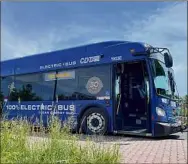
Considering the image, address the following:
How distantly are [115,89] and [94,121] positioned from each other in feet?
4.18

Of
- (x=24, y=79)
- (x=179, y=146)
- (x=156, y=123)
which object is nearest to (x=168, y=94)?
(x=156, y=123)

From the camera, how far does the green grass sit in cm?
509

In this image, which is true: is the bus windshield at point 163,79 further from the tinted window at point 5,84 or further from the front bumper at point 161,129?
the tinted window at point 5,84

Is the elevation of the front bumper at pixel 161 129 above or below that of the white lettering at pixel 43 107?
below

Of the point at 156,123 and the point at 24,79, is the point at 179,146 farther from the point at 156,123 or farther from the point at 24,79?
the point at 24,79

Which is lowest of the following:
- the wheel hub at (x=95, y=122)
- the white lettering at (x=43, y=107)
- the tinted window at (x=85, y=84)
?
the wheel hub at (x=95, y=122)

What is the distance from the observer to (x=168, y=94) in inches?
470

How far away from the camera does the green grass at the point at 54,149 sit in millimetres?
5090

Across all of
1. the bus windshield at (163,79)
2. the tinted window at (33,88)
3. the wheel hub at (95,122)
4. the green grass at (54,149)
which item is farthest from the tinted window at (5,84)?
the green grass at (54,149)

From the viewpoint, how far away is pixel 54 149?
17.4ft

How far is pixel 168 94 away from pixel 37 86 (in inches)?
202

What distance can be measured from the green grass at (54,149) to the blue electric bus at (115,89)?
493 cm

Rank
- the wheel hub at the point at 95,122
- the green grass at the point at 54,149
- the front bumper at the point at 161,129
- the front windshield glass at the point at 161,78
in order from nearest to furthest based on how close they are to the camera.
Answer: the green grass at the point at 54,149
the front bumper at the point at 161,129
the front windshield glass at the point at 161,78
the wheel hub at the point at 95,122

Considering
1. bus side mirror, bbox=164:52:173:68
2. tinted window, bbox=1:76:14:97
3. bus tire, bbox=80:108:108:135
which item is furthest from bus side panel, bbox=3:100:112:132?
bus side mirror, bbox=164:52:173:68
